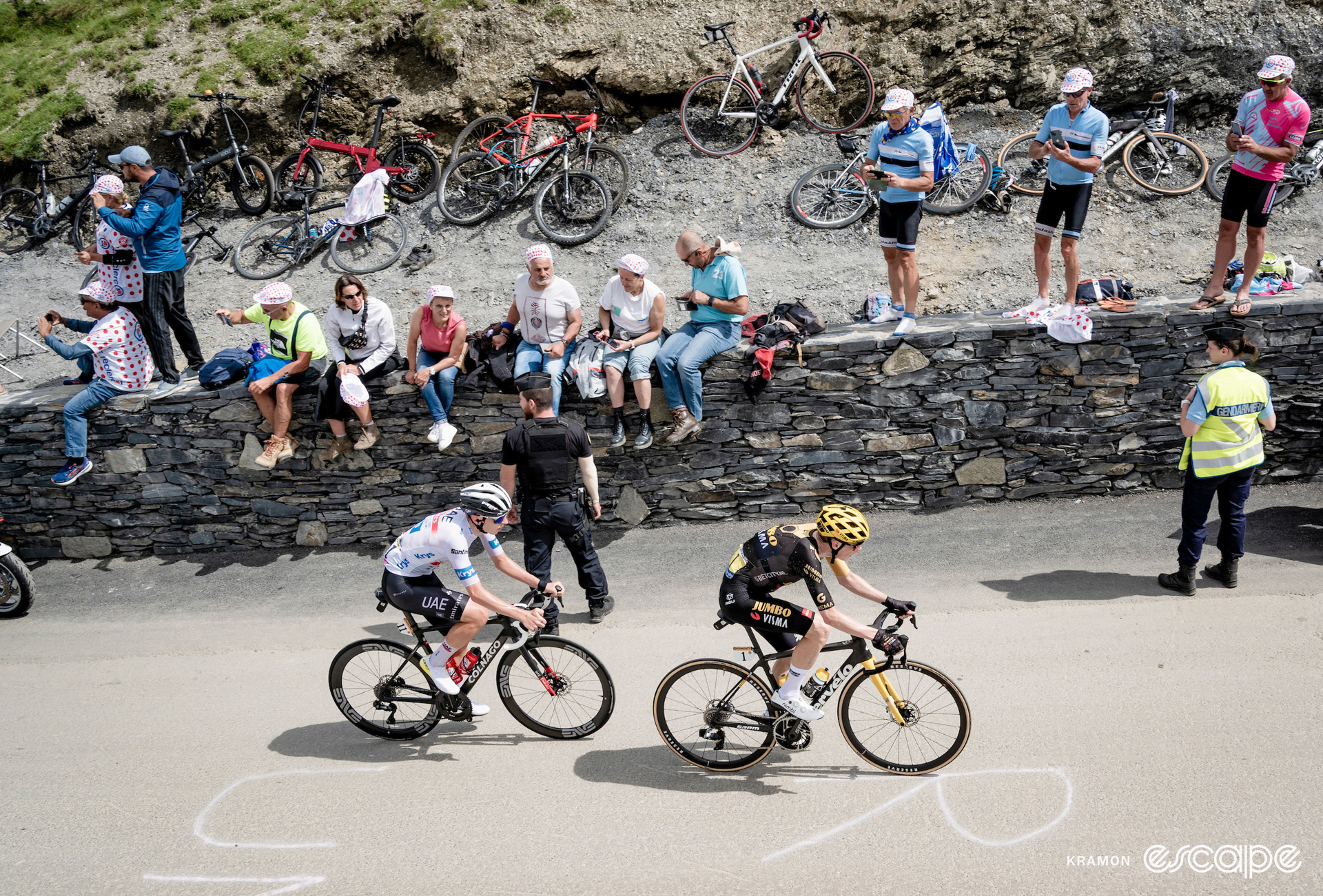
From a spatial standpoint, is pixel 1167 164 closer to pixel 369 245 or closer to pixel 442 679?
pixel 369 245

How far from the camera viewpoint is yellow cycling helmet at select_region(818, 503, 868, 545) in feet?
16.5

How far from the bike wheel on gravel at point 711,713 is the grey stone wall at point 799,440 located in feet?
10.5

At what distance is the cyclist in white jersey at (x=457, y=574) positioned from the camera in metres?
5.49

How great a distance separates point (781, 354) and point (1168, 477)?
150 inches

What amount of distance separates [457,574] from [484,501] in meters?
0.49

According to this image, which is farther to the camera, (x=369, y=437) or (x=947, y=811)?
(x=369, y=437)

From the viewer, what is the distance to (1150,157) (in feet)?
37.4

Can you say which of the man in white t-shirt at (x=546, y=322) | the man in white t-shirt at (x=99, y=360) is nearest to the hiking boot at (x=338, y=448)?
the man in white t-shirt at (x=546, y=322)

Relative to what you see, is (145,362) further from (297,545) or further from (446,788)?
(446,788)

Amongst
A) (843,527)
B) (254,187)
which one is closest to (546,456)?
(843,527)

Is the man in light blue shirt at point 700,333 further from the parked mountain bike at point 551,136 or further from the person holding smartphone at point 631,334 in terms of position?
the parked mountain bike at point 551,136

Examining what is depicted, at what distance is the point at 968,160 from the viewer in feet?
37.3

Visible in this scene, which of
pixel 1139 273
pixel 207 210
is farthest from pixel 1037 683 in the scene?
pixel 207 210

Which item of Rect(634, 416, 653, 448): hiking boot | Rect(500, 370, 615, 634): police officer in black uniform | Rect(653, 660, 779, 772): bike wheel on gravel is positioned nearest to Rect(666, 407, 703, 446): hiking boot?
Rect(634, 416, 653, 448): hiking boot
